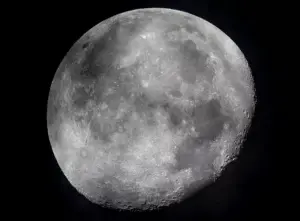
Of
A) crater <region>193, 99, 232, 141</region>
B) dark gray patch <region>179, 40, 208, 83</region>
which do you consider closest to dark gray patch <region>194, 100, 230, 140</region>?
crater <region>193, 99, 232, 141</region>

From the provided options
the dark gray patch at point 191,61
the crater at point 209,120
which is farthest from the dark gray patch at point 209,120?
the dark gray patch at point 191,61

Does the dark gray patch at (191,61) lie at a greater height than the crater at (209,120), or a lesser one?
greater

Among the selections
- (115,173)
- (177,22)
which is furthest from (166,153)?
(177,22)

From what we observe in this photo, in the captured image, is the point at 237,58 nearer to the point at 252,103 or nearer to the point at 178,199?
the point at 252,103

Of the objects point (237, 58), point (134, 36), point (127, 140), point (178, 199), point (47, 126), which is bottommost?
point (178, 199)

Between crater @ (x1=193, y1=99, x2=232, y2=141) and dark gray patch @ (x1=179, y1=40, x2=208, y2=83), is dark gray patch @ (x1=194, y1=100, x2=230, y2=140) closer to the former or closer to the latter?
crater @ (x1=193, y1=99, x2=232, y2=141)

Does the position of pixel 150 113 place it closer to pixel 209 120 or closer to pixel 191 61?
pixel 209 120

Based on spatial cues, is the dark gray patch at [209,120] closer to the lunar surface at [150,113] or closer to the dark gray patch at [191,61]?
the lunar surface at [150,113]

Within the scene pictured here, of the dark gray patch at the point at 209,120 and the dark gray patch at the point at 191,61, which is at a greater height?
the dark gray patch at the point at 191,61
